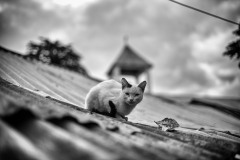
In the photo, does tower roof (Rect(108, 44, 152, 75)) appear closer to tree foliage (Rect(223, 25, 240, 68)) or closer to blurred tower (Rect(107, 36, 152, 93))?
blurred tower (Rect(107, 36, 152, 93))

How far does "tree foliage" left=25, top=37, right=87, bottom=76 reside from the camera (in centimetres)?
1495

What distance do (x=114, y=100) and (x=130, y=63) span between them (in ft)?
40.2

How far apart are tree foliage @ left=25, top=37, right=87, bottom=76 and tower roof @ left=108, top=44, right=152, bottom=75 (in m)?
3.53

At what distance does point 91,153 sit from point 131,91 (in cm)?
205

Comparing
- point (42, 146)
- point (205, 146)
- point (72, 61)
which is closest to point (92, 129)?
point (42, 146)

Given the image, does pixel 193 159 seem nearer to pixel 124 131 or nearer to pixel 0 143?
pixel 124 131

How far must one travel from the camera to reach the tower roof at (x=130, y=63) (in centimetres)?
1471

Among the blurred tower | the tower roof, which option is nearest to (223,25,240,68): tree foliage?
the blurred tower

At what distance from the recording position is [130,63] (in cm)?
1480

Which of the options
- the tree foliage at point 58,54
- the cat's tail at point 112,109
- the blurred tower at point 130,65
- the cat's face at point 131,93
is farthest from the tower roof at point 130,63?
the cat's tail at point 112,109

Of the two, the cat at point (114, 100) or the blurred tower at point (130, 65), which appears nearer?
the cat at point (114, 100)

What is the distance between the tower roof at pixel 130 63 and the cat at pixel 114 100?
11755 mm

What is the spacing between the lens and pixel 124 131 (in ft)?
4.53

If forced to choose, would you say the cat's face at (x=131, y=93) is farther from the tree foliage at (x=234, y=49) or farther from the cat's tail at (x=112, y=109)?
the tree foliage at (x=234, y=49)
